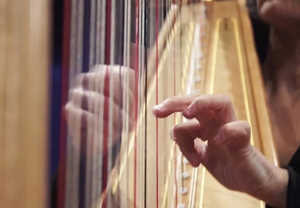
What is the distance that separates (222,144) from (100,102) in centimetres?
30

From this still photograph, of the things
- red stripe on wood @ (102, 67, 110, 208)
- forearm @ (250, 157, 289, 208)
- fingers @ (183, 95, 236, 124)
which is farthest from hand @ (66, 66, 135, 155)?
forearm @ (250, 157, 289, 208)

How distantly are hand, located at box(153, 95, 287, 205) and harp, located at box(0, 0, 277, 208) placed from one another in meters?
0.06

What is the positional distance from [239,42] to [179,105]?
0.97 m

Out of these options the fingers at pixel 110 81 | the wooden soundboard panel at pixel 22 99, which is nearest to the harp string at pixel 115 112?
the fingers at pixel 110 81

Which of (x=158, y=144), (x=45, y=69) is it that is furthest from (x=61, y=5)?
(x=158, y=144)

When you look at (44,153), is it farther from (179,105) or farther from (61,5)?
(179,105)

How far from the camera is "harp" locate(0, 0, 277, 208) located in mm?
195

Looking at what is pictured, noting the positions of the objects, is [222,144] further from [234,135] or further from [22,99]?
[22,99]

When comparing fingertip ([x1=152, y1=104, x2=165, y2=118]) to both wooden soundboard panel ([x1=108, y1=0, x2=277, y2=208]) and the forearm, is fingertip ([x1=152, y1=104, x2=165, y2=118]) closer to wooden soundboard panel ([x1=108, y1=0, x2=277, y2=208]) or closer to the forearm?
wooden soundboard panel ([x1=108, y1=0, x2=277, y2=208])

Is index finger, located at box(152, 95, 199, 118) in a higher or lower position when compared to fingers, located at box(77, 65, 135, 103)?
lower

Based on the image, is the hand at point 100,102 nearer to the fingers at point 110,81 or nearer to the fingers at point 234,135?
the fingers at point 110,81

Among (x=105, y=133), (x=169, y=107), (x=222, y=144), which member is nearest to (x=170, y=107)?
(x=169, y=107)

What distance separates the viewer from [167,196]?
0.74m

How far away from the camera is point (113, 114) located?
0.48m
